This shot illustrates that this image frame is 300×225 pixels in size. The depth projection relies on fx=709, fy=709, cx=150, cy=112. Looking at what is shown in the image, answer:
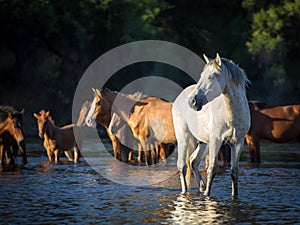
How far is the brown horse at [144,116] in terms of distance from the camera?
53.0 feet

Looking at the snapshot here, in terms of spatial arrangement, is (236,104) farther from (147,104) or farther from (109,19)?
(109,19)

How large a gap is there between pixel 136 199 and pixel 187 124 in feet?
5.78

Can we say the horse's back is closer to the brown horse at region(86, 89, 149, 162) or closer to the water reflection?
the brown horse at region(86, 89, 149, 162)

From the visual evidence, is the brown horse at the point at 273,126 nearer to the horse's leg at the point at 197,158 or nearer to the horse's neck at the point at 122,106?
A: the horse's neck at the point at 122,106

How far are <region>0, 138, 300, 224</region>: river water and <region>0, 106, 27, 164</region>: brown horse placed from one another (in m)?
1.02

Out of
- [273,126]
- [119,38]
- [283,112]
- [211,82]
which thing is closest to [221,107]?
[211,82]

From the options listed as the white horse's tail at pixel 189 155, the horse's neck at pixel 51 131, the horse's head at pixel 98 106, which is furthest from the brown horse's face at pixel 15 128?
the white horse's tail at pixel 189 155

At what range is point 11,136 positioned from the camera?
1770cm

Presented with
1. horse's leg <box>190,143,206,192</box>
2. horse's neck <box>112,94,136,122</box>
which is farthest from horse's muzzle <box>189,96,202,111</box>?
horse's neck <box>112,94,136,122</box>

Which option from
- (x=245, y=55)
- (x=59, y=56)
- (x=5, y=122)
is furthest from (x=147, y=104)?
(x=245, y=55)

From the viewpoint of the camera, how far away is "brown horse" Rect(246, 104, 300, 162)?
59.9 feet

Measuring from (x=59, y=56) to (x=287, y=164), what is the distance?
18.4 m

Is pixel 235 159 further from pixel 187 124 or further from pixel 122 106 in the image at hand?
pixel 122 106

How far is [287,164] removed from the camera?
17.4 metres
